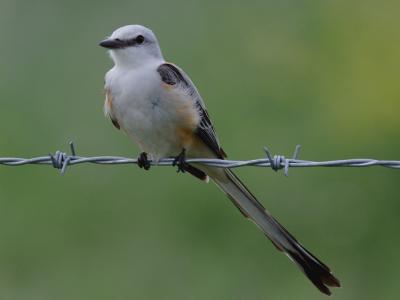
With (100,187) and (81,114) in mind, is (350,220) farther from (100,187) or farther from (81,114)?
(81,114)

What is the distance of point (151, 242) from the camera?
9.30m

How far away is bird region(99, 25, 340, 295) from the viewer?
6750mm

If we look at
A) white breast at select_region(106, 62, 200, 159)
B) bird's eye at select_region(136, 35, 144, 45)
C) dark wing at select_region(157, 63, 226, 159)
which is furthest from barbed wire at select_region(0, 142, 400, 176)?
bird's eye at select_region(136, 35, 144, 45)

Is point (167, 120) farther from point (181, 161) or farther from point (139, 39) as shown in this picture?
point (139, 39)

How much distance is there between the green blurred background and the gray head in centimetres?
238

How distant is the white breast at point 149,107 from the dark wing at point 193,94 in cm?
5

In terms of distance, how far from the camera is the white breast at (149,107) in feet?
22.2

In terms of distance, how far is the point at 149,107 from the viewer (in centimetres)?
676

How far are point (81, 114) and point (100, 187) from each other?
46.2 inches

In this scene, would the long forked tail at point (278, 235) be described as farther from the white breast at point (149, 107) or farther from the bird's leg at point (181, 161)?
the white breast at point (149, 107)

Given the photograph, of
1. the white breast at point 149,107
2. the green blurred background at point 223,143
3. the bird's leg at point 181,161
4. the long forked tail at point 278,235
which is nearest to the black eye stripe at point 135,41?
the white breast at point 149,107

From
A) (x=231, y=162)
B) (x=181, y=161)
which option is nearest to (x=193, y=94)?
(x=181, y=161)

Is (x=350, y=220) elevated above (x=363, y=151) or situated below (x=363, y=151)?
below

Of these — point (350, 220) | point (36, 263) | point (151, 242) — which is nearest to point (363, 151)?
point (350, 220)
